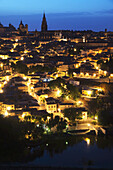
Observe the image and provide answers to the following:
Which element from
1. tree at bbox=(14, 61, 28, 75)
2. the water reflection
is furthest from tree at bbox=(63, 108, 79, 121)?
tree at bbox=(14, 61, 28, 75)

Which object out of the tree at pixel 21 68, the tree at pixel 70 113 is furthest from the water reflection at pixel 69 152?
the tree at pixel 21 68

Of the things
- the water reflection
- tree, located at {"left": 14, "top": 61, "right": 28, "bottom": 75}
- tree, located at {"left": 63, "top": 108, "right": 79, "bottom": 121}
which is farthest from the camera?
tree, located at {"left": 14, "top": 61, "right": 28, "bottom": 75}

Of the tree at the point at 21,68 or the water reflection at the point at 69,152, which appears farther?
the tree at the point at 21,68

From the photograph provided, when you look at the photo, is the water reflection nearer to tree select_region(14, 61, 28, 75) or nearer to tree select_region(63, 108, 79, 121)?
tree select_region(63, 108, 79, 121)

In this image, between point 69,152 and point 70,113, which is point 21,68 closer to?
point 70,113

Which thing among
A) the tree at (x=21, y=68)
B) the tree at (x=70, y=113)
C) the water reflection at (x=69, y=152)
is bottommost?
the water reflection at (x=69, y=152)

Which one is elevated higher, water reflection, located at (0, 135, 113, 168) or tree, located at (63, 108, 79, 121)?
tree, located at (63, 108, 79, 121)

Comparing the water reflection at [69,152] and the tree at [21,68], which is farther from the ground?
the tree at [21,68]

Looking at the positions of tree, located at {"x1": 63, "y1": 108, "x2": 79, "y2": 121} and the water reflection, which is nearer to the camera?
the water reflection

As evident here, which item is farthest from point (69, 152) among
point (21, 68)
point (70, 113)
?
point (21, 68)

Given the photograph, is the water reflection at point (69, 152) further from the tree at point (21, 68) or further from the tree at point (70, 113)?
the tree at point (21, 68)

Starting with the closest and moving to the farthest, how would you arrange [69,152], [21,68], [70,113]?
[69,152]
[70,113]
[21,68]
